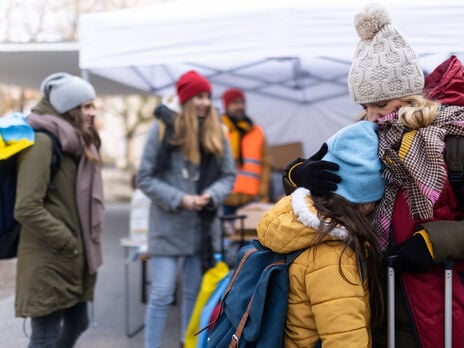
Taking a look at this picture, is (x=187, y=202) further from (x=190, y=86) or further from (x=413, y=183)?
(x=413, y=183)

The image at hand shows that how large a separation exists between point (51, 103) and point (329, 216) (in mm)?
1829

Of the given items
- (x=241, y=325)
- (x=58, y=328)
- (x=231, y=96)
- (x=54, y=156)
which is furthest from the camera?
(x=231, y=96)

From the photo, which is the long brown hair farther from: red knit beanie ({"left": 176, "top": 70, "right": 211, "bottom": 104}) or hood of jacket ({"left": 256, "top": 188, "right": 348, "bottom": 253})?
hood of jacket ({"left": 256, "top": 188, "right": 348, "bottom": 253})

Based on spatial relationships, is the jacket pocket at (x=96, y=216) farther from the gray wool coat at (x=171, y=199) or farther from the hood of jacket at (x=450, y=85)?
the hood of jacket at (x=450, y=85)

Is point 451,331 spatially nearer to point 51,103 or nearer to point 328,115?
point 51,103

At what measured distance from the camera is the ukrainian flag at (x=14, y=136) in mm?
2465

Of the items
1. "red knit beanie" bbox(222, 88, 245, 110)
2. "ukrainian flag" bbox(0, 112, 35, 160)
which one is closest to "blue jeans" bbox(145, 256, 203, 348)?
"ukrainian flag" bbox(0, 112, 35, 160)

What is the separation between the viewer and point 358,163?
1606 mm

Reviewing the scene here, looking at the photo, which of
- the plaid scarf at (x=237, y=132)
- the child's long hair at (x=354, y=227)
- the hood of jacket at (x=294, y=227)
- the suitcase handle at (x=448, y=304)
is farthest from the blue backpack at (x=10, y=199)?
the plaid scarf at (x=237, y=132)

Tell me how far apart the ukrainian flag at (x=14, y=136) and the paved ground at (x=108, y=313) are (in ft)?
2.70

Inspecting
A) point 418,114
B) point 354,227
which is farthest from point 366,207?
point 418,114

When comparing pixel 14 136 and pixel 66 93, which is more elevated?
pixel 66 93

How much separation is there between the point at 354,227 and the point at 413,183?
211mm

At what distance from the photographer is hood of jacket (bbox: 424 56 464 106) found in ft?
5.78
